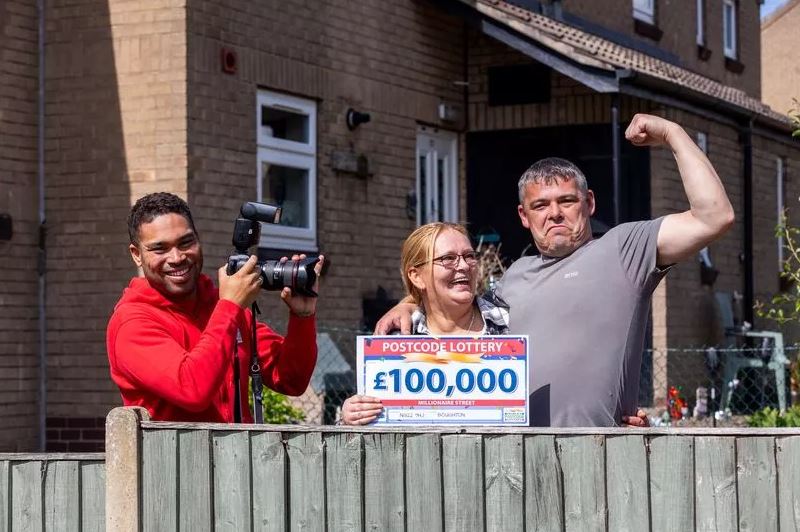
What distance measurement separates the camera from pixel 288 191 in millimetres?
12180

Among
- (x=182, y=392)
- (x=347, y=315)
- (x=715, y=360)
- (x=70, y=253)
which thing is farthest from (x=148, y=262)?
(x=715, y=360)

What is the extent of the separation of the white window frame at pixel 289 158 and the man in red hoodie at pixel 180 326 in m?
6.65

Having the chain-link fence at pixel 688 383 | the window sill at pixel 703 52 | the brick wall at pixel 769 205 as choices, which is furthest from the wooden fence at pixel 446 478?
the window sill at pixel 703 52

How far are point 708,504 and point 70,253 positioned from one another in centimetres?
761

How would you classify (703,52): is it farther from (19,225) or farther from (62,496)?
(62,496)

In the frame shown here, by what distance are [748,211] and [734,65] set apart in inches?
207

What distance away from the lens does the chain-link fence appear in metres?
11.5

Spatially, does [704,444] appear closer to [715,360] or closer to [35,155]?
[35,155]

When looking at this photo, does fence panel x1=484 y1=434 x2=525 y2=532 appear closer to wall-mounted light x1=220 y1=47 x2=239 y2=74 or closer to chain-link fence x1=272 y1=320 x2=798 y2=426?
chain-link fence x1=272 y1=320 x2=798 y2=426

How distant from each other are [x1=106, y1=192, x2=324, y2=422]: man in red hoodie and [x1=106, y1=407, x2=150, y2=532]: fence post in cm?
12

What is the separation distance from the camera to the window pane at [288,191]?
38.9 ft

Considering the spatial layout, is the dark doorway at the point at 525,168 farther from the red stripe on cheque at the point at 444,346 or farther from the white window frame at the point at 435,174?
the red stripe on cheque at the point at 444,346

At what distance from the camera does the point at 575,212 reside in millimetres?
4602

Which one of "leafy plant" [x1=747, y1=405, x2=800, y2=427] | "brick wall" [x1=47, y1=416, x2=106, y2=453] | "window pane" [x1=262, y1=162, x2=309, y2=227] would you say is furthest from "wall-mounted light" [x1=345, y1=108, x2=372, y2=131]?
"leafy plant" [x1=747, y1=405, x2=800, y2=427]
